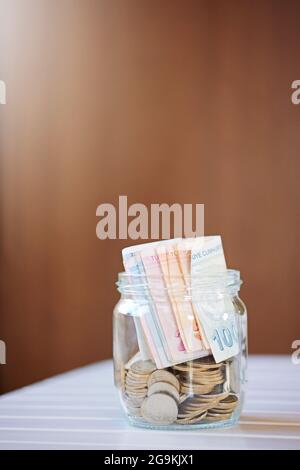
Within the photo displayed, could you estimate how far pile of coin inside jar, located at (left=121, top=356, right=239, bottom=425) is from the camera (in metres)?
0.78

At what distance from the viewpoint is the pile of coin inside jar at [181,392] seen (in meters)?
0.78

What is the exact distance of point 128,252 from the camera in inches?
32.2

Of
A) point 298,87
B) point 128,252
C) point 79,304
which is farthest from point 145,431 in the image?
point 298,87

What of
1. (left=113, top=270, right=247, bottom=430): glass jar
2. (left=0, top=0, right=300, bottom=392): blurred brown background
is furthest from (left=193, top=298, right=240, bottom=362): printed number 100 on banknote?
(left=0, top=0, right=300, bottom=392): blurred brown background

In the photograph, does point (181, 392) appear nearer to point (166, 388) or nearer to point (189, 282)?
point (166, 388)

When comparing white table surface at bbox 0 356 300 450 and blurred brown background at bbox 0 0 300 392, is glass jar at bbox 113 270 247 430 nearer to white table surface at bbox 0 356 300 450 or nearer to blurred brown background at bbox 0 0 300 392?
white table surface at bbox 0 356 300 450

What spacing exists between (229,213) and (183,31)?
72cm

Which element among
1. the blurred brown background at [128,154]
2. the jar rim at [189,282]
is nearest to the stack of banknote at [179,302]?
the jar rim at [189,282]

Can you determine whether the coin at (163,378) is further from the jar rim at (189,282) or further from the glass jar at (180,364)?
the jar rim at (189,282)

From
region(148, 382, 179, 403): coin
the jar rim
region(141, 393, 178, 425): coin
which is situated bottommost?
region(141, 393, 178, 425): coin

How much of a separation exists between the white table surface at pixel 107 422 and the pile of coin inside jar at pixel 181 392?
0.06 ft

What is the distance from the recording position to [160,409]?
0.79m

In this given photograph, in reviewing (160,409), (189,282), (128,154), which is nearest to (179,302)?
(189,282)

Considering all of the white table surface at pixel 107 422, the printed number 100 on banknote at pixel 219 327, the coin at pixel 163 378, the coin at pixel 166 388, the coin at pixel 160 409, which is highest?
the printed number 100 on banknote at pixel 219 327
